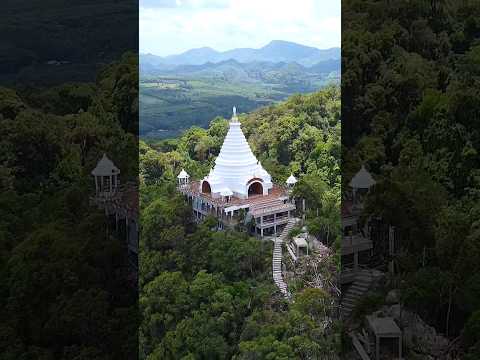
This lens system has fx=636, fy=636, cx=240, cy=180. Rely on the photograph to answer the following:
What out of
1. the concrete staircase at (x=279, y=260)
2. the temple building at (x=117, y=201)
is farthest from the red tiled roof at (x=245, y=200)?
the temple building at (x=117, y=201)

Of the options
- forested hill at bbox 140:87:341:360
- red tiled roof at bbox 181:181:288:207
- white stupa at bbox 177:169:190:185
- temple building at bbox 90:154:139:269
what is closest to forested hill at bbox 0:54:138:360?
temple building at bbox 90:154:139:269

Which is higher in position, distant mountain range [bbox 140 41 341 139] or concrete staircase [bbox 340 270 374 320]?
distant mountain range [bbox 140 41 341 139]

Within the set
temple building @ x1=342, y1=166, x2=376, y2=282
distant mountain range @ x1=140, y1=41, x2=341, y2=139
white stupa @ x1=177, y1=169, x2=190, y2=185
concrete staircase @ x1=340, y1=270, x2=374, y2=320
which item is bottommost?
concrete staircase @ x1=340, y1=270, x2=374, y2=320

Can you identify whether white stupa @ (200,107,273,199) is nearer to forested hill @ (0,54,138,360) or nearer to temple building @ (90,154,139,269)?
temple building @ (90,154,139,269)

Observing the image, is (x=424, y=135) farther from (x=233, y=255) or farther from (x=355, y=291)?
(x=233, y=255)

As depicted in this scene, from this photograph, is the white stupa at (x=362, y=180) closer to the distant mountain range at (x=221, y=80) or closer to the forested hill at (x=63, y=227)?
the distant mountain range at (x=221, y=80)

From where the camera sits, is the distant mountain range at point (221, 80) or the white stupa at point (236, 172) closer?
the white stupa at point (236, 172)

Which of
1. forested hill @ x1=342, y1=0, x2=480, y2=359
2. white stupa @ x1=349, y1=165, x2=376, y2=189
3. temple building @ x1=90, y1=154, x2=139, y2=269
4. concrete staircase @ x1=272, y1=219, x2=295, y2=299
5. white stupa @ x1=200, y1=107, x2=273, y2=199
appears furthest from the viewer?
white stupa @ x1=200, y1=107, x2=273, y2=199

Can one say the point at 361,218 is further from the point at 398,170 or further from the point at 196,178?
the point at 196,178
